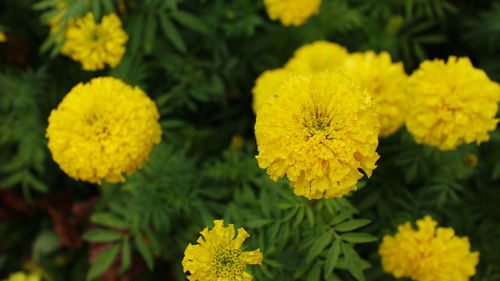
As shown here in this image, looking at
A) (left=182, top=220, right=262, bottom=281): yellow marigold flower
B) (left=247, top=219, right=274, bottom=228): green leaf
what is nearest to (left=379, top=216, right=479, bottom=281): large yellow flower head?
(left=247, top=219, right=274, bottom=228): green leaf

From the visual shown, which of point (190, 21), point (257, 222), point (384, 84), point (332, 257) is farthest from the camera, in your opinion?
point (190, 21)

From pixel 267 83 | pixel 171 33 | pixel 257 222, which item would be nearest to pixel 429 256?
pixel 257 222

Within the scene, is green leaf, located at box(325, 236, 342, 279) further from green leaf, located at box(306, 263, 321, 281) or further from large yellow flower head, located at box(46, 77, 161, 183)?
large yellow flower head, located at box(46, 77, 161, 183)

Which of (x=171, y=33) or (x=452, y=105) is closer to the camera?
(x=452, y=105)

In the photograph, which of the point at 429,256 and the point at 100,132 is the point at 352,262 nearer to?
the point at 429,256

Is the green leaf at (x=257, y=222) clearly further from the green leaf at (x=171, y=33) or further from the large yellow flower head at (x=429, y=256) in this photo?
the green leaf at (x=171, y=33)

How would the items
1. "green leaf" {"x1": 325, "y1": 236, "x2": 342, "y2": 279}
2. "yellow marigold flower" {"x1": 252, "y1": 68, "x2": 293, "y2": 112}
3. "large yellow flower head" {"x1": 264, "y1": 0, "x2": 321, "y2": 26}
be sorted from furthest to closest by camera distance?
"large yellow flower head" {"x1": 264, "y1": 0, "x2": 321, "y2": 26} → "yellow marigold flower" {"x1": 252, "y1": 68, "x2": 293, "y2": 112} → "green leaf" {"x1": 325, "y1": 236, "x2": 342, "y2": 279}
